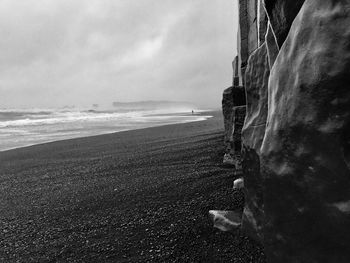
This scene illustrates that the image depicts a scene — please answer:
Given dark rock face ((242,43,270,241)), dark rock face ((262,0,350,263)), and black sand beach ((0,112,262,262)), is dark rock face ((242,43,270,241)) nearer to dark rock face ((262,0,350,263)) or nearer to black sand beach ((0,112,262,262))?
black sand beach ((0,112,262,262))

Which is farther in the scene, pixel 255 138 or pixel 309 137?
pixel 255 138

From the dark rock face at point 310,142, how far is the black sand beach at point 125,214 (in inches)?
28.6

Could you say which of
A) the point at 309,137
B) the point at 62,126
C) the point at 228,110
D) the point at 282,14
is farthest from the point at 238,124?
the point at 62,126

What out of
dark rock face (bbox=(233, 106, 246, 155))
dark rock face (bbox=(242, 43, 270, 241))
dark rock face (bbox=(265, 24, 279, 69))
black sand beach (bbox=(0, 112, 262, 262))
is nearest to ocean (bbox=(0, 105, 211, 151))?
black sand beach (bbox=(0, 112, 262, 262))

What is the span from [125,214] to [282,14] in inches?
100

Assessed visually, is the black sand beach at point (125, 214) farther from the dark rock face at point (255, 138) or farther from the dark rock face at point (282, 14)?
the dark rock face at point (282, 14)

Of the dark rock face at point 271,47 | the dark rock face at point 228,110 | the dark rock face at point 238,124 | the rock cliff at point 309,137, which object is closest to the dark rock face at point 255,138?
the dark rock face at point 271,47

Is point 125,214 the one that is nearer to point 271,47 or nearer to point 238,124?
point 238,124

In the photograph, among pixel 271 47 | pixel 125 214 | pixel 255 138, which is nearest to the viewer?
pixel 271 47

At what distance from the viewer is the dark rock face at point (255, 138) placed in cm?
Answer: 218

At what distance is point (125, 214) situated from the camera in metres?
3.27

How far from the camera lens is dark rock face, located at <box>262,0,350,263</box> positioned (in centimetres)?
125

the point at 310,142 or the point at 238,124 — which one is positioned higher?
the point at 310,142

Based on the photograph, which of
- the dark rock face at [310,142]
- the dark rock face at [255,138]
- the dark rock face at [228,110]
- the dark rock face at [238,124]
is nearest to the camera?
the dark rock face at [310,142]
